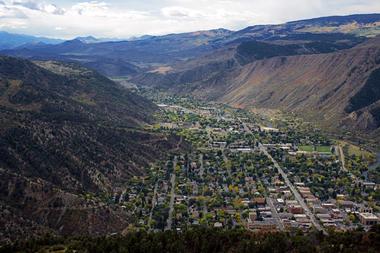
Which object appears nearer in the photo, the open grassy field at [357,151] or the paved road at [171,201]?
the paved road at [171,201]

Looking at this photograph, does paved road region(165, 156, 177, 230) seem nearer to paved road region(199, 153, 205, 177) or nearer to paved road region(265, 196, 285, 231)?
paved road region(199, 153, 205, 177)

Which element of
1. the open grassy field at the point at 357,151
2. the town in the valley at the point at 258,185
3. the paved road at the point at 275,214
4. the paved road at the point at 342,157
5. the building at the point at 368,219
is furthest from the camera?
the open grassy field at the point at 357,151

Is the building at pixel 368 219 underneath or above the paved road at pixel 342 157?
above

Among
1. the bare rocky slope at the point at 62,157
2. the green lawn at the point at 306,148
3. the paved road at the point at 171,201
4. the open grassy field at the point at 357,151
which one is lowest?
the green lawn at the point at 306,148

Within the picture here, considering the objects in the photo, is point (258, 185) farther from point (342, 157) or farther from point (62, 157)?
point (62, 157)

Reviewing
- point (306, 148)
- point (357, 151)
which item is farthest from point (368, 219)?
point (306, 148)

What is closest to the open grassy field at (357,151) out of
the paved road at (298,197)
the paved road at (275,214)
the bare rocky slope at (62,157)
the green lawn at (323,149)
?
the green lawn at (323,149)

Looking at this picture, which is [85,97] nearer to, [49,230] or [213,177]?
[213,177]

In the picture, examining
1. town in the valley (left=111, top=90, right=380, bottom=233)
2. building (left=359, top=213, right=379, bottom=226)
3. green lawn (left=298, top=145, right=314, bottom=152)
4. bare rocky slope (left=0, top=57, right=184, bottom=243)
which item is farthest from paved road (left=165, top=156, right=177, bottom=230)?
green lawn (left=298, top=145, right=314, bottom=152)

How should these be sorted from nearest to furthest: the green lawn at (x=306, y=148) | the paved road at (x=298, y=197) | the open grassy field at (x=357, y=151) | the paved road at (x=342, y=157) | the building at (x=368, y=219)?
the paved road at (x=298, y=197)
the building at (x=368, y=219)
the paved road at (x=342, y=157)
the open grassy field at (x=357, y=151)
the green lawn at (x=306, y=148)

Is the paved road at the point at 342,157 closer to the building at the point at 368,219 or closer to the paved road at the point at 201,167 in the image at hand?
the building at the point at 368,219

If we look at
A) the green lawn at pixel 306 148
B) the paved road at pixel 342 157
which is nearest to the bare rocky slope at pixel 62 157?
the green lawn at pixel 306 148
